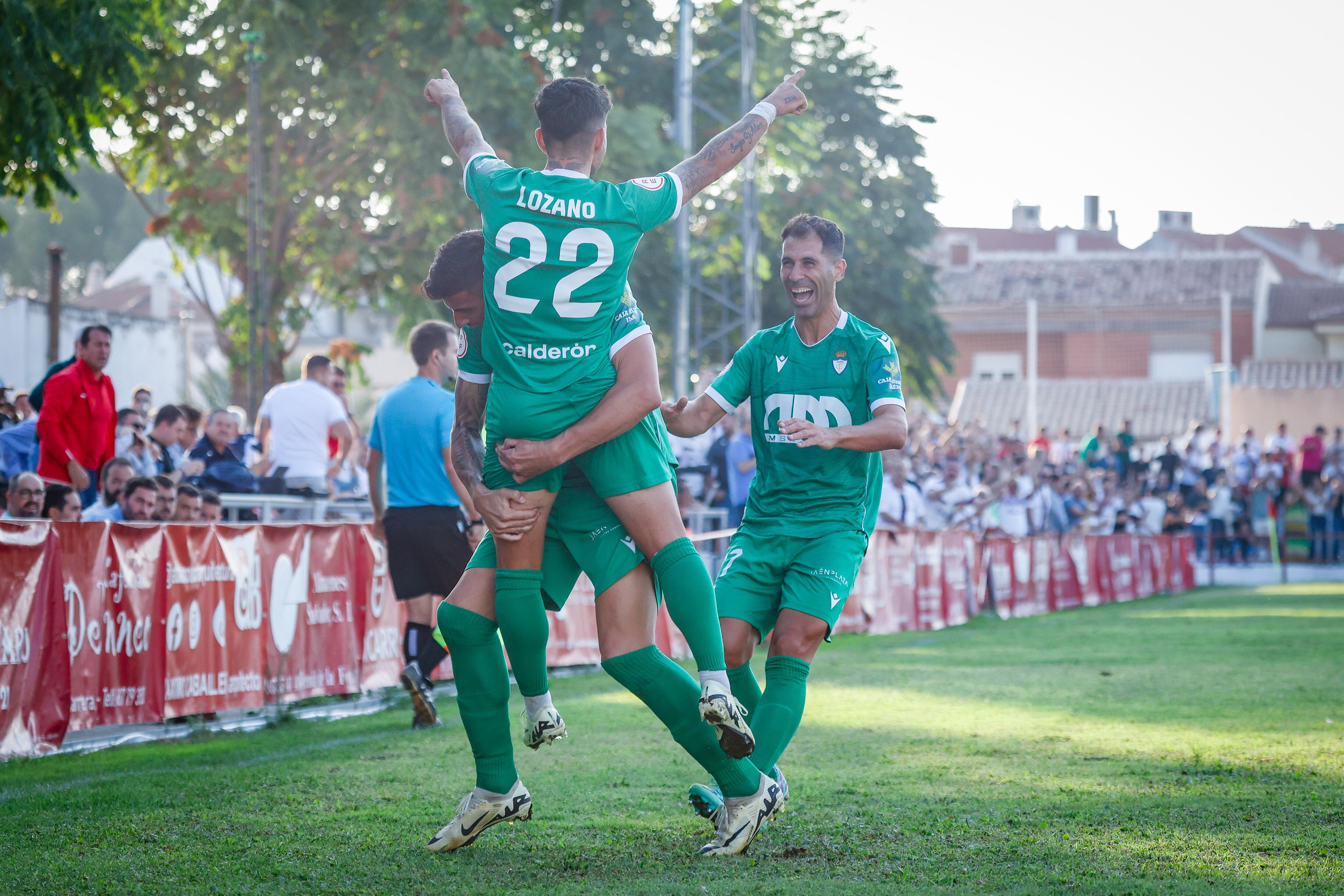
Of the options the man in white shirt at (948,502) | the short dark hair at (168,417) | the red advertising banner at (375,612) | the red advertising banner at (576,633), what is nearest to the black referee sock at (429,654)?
the red advertising banner at (375,612)

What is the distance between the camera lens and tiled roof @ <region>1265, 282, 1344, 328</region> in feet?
223

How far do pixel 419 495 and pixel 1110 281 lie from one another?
6605 centimetres

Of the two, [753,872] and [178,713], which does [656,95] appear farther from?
[753,872]

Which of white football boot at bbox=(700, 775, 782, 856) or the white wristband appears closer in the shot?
white football boot at bbox=(700, 775, 782, 856)

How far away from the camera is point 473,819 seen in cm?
463

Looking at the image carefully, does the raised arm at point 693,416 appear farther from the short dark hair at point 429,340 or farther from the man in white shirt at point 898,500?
the man in white shirt at point 898,500

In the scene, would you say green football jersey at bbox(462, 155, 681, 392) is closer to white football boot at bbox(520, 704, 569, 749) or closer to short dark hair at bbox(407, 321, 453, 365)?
white football boot at bbox(520, 704, 569, 749)

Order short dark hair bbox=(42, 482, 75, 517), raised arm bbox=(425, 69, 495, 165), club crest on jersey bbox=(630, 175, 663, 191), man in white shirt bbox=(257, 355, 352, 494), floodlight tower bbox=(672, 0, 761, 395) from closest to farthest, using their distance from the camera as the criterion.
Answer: club crest on jersey bbox=(630, 175, 663, 191) → raised arm bbox=(425, 69, 495, 165) → short dark hair bbox=(42, 482, 75, 517) → man in white shirt bbox=(257, 355, 352, 494) → floodlight tower bbox=(672, 0, 761, 395)

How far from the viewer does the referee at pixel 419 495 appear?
340 inches

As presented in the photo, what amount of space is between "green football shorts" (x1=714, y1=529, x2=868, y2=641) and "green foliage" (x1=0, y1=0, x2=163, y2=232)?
296 inches

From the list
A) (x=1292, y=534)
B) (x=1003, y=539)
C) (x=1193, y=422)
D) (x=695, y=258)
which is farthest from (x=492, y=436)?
(x=1193, y=422)

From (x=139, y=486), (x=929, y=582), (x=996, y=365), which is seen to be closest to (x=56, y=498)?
(x=139, y=486)

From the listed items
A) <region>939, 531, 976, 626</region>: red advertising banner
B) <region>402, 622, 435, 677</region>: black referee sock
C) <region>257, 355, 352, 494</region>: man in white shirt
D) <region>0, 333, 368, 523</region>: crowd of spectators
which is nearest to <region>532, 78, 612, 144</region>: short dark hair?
<region>402, 622, 435, 677</region>: black referee sock

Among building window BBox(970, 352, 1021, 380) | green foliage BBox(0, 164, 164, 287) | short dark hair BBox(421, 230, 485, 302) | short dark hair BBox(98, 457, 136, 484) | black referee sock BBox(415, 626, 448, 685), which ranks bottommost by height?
black referee sock BBox(415, 626, 448, 685)
